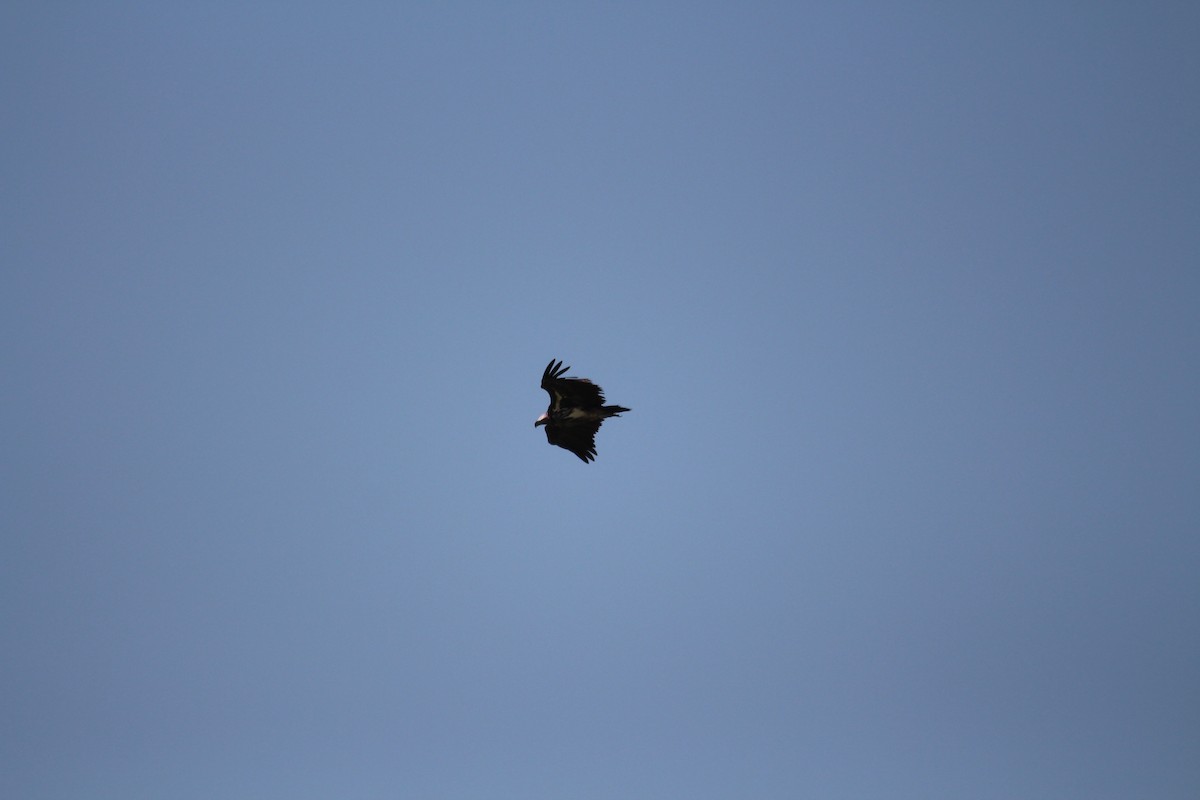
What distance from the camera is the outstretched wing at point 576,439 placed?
3856 cm

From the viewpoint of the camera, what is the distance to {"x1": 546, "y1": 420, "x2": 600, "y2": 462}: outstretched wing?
127 feet

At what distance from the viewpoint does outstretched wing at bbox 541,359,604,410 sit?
35.5 metres

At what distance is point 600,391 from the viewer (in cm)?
3603

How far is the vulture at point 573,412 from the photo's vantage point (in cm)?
3578

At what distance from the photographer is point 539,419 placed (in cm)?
3747

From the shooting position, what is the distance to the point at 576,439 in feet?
128

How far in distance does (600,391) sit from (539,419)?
2.91 m

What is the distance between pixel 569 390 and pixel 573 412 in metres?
1.50

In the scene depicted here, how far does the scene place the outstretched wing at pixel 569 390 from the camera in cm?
3550

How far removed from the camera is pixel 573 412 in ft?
123

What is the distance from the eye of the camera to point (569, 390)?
36125 millimetres

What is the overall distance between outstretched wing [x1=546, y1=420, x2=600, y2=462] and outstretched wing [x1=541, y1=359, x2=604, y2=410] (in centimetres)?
183

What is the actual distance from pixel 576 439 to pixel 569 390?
343 cm
